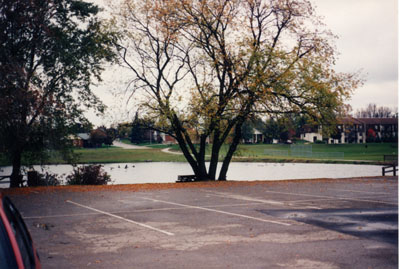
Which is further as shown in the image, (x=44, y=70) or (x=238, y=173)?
(x=238, y=173)

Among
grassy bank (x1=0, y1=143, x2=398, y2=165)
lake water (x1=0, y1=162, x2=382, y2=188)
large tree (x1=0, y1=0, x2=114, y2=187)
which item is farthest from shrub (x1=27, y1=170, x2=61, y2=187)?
grassy bank (x1=0, y1=143, x2=398, y2=165)

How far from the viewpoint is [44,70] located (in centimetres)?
2428

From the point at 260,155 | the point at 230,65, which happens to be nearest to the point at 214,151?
the point at 230,65

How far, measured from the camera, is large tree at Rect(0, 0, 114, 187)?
63.2ft

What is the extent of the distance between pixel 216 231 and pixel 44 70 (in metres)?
16.8

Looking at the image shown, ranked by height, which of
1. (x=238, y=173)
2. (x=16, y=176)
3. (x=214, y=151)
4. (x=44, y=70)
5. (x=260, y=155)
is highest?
(x=44, y=70)

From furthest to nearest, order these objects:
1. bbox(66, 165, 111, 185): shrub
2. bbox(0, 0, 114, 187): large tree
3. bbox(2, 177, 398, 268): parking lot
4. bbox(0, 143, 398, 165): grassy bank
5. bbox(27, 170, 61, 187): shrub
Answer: bbox(0, 143, 398, 165): grassy bank, bbox(66, 165, 111, 185): shrub, bbox(27, 170, 61, 187): shrub, bbox(0, 0, 114, 187): large tree, bbox(2, 177, 398, 268): parking lot

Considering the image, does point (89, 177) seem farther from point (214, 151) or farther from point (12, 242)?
point (12, 242)

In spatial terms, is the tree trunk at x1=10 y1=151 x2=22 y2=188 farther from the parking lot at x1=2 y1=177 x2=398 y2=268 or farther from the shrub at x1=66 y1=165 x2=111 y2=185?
the parking lot at x1=2 y1=177 x2=398 y2=268

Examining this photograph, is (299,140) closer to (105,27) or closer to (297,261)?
(105,27)

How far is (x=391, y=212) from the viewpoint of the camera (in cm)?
1362

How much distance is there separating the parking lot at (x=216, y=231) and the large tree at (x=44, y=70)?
413 cm

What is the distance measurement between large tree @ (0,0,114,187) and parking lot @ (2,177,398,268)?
4.13 m

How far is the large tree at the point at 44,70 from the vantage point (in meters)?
19.3
